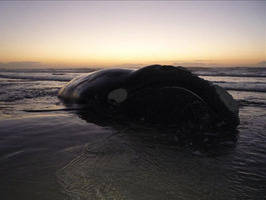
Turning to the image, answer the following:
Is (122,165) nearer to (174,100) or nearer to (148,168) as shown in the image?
(148,168)

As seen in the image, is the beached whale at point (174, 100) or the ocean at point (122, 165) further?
the beached whale at point (174, 100)

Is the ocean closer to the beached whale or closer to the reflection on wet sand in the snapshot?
the reflection on wet sand

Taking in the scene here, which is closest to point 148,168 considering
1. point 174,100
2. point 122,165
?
point 122,165

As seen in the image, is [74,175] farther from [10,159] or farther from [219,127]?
[219,127]

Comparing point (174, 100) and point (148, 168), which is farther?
point (174, 100)

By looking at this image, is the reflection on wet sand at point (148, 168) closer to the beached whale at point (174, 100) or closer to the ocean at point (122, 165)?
the ocean at point (122, 165)

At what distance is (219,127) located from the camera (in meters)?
3.21

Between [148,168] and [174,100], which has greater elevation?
[174,100]

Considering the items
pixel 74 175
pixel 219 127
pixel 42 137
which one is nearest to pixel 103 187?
pixel 74 175

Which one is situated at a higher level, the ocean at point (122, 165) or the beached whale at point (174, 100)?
the beached whale at point (174, 100)

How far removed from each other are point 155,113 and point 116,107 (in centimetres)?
65

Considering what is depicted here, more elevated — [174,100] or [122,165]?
[174,100]

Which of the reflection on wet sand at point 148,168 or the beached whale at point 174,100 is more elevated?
the beached whale at point 174,100

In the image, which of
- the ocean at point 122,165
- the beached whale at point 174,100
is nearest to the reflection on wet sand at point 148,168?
the ocean at point 122,165
